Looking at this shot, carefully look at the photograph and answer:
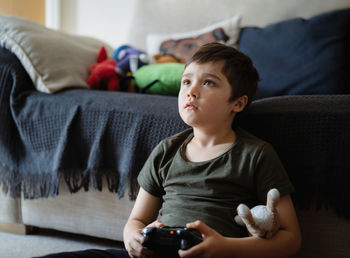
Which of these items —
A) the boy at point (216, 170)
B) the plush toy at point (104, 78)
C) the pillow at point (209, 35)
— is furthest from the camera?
the pillow at point (209, 35)

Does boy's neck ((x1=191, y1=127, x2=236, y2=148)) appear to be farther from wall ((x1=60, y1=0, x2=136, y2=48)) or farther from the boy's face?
wall ((x1=60, y1=0, x2=136, y2=48))

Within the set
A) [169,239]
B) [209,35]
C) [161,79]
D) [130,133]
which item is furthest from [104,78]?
[169,239]

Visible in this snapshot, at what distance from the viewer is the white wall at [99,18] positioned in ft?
7.97

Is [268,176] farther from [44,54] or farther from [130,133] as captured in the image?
[44,54]

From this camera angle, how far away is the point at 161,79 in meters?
1.30

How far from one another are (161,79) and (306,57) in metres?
0.55

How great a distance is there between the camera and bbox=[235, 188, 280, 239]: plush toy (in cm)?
67

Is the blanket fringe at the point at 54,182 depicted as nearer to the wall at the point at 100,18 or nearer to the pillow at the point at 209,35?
the pillow at the point at 209,35

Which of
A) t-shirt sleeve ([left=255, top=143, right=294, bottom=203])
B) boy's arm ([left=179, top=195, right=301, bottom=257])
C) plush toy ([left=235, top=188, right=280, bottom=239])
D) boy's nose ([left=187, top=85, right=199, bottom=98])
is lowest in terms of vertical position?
boy's arm ([left=179, top=195, right=301, bottom=257])

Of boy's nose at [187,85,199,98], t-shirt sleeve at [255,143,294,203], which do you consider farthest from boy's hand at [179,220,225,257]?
boy's nose at [187,85,199,98]

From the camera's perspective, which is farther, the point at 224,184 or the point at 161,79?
the point at 161,79

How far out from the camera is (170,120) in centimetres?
102

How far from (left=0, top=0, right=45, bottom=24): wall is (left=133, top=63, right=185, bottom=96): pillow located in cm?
127

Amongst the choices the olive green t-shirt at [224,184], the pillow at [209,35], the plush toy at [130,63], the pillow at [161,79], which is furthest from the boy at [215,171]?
the pillow at [209,35]
